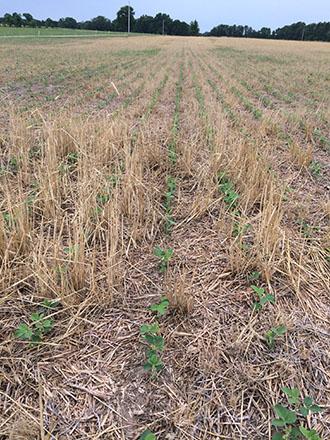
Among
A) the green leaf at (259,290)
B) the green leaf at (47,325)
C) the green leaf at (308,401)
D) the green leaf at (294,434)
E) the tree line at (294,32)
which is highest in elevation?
the tree line at (294,32)

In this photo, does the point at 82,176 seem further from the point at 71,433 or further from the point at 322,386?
the point at 322,386

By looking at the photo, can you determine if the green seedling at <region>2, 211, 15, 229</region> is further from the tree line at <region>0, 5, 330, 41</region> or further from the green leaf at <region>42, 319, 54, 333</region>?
the tree line at <region>0, 5, 330, 41</region>

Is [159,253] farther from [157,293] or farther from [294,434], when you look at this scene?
[294,434]

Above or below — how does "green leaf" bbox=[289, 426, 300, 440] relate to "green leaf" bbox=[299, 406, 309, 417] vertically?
below

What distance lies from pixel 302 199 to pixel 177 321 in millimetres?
1755

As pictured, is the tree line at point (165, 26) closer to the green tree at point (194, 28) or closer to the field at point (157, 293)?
the green tree at point (194, 28)

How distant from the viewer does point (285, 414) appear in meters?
1.33

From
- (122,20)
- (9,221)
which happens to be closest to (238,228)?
(9,221)

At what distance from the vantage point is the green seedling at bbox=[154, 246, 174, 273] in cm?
212

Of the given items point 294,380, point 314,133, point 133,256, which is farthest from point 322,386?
point 314,133

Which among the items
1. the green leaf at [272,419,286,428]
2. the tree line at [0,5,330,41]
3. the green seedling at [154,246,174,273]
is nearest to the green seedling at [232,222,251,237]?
the green seedling at [154,246,174,273]

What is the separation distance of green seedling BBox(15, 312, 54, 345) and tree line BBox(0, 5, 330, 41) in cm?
9921

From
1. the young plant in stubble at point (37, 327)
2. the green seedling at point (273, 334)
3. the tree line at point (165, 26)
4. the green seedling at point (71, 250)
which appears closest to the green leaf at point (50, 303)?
the young plant in stubble at point (37, 327)

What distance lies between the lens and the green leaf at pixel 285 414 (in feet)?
4.30
